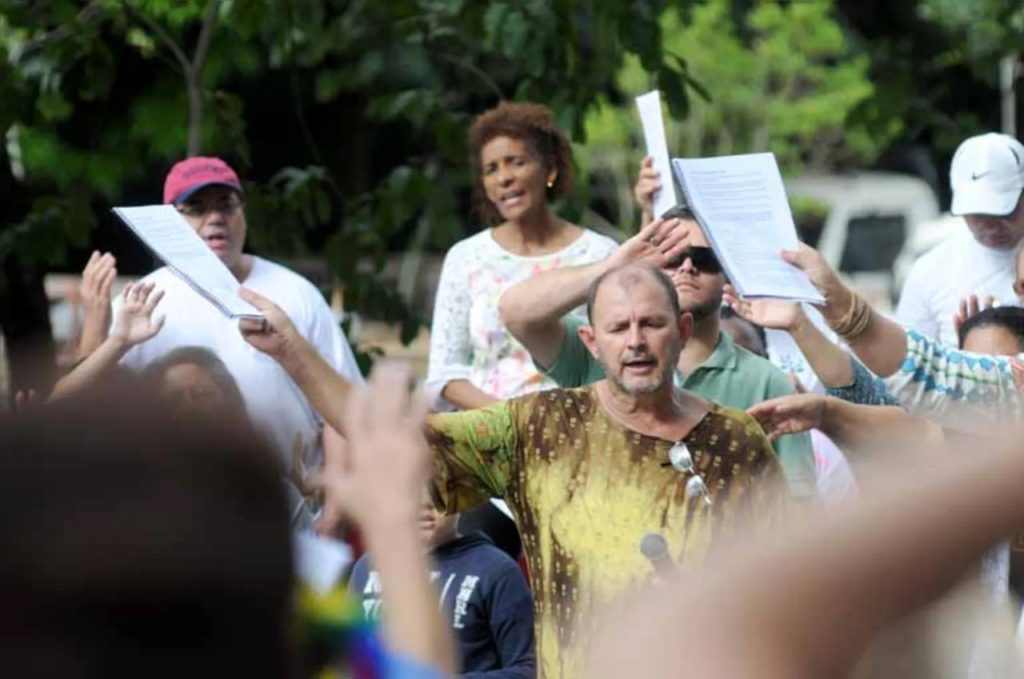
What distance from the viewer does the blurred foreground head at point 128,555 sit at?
131cm

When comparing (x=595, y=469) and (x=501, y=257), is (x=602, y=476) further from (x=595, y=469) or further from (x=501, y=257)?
(x=501, y=257)

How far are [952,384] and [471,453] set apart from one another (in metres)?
1.10

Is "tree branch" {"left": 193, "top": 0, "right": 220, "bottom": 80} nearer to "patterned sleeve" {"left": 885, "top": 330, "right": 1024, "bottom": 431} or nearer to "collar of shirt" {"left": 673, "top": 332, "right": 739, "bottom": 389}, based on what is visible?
"collar of shirt" {"left": 673, "top": 332, "right": 739, "bottom": 389}

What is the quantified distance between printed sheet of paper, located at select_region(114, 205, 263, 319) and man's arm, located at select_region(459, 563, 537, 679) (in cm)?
100

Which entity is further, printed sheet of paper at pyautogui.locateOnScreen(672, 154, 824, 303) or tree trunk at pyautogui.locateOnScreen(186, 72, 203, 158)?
tree trunk at pyautogui.locateOnScreen(186, 72, 203, 158)

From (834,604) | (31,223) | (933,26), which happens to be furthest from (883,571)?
(933,26)

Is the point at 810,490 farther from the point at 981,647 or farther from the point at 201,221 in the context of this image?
the point at 981,647

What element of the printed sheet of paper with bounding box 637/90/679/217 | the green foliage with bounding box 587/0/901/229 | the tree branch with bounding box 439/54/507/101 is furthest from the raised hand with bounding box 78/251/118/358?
the green foliage with bounding box 587/0/901/229

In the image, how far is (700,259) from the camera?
573 centimetres

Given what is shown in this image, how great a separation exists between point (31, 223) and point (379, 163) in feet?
16.8

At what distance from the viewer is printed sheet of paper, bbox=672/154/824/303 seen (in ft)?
16.0

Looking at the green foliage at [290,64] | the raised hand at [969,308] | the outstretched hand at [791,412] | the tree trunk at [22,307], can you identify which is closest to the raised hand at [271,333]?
the outstretched hand at [791,412]

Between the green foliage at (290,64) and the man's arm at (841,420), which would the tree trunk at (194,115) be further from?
the man's arm at (841,420)

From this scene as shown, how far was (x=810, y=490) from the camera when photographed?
18.9 ft
